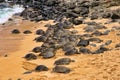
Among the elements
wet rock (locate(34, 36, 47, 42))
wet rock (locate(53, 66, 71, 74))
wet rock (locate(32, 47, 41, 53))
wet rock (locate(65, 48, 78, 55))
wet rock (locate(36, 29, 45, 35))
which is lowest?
wet rock (locate(53, 66, 71, 74))

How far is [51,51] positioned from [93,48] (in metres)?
1.69

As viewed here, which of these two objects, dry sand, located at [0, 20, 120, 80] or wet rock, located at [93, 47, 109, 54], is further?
wet rock, located at [93, 47, 109, 54]

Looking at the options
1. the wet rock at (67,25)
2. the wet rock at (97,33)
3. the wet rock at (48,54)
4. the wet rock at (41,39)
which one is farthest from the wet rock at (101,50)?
the wet rock at (67,25)

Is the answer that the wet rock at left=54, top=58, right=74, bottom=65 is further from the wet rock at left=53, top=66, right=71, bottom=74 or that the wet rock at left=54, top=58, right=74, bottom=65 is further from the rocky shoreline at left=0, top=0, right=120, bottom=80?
the wet rock at left=53, top=66, right=71, bottom=74

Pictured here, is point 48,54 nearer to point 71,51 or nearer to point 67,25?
point 71,51

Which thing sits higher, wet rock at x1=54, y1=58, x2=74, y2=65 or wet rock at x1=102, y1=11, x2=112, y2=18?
wet rock at x1=102, y1=11, x2=112, y2=18

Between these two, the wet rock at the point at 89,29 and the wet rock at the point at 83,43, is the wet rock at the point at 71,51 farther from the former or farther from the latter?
the wet rock at the point at 89,29

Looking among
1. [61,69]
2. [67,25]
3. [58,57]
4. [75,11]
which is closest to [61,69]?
[61,69]

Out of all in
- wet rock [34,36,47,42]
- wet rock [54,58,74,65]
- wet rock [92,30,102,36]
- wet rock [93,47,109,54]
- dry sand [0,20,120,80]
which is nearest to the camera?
dry sand [0,20,120,80]

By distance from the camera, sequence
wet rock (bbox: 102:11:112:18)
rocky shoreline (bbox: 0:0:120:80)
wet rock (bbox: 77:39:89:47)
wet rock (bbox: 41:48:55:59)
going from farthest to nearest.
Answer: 1. wet rock (bbox: 102:11:112:18)
2. wet rock (bbox: 77:39:89:47)
3. wet rock (bbox: 41:48:55:59)
4. rocky shoreline (bbox: 0:0:120:80)

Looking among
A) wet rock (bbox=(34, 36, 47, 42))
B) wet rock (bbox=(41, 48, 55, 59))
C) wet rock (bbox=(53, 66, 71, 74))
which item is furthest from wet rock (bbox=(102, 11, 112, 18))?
wet rock (bbox=(53, 66, 71, 74))

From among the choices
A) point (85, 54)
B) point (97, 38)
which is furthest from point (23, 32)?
point (85, 54)

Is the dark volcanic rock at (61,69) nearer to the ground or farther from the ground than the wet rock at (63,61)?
nearer to the ground

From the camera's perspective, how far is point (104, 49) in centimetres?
1483
